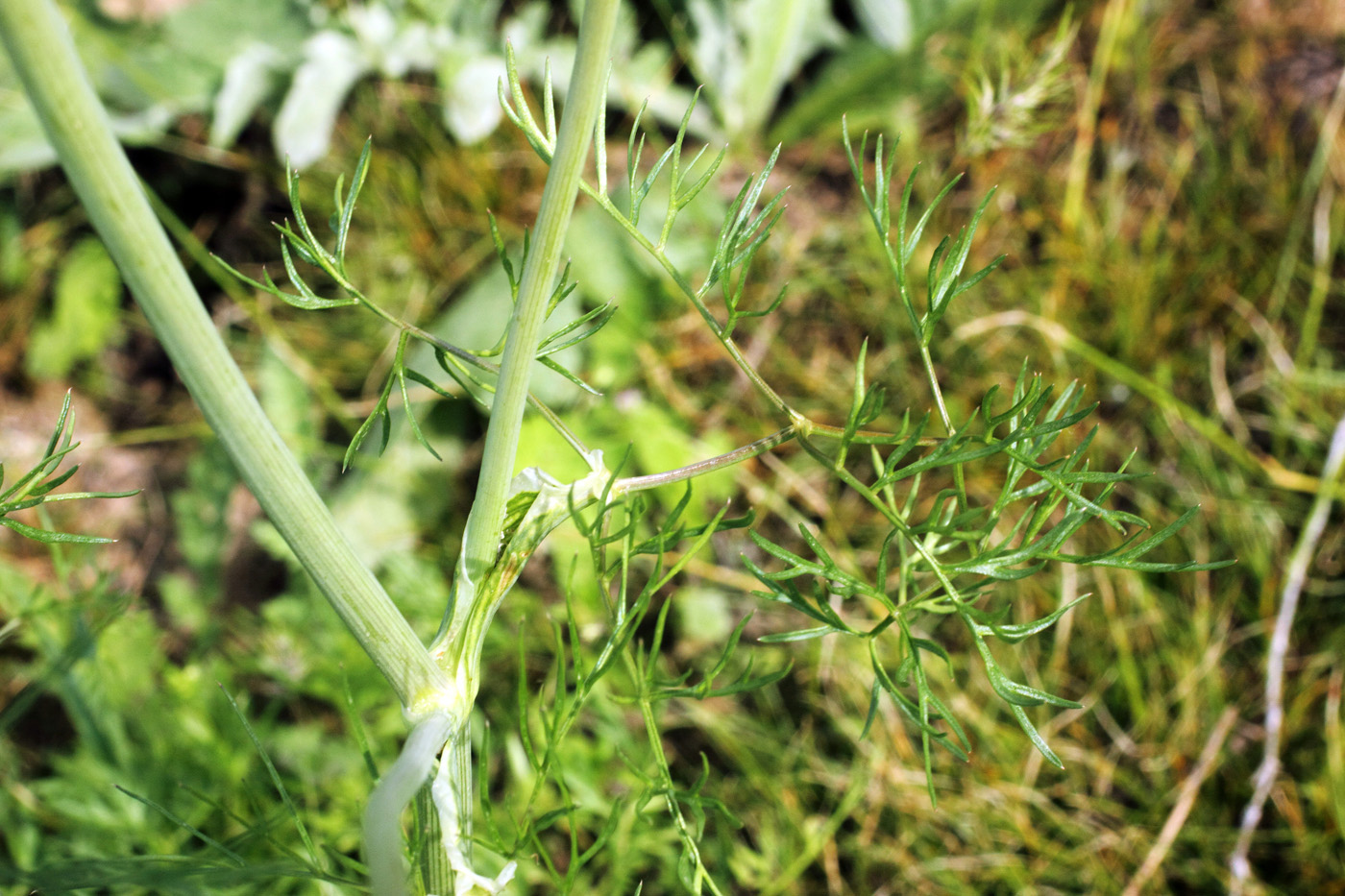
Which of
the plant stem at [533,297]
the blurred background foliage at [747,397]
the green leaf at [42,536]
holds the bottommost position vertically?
the blurred background foliage at [747,397]

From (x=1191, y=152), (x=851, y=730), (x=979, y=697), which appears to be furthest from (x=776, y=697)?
(x=1191, y=152)

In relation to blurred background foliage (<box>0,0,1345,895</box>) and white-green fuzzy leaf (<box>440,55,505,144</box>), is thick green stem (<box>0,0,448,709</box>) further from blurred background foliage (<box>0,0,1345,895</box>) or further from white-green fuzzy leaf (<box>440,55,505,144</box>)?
white-green fuzzy leaf (<box>440,55,505,144</box>)

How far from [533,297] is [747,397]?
1.38 metres

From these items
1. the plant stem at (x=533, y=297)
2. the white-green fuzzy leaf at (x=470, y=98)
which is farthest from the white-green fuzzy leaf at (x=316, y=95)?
the plant stem at (x=533, y=297)

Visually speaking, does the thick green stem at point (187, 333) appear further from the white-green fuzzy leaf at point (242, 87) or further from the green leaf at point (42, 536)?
the white-green fuzzy leaf at point (242, 87)

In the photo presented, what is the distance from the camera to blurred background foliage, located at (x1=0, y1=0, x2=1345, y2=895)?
144 cm

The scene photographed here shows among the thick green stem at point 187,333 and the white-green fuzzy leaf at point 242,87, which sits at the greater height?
the thick green stem at point 187,333

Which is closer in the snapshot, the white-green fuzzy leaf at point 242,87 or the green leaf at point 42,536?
the green leaf at point 42,536

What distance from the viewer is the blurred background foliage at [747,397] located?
4.73 ft

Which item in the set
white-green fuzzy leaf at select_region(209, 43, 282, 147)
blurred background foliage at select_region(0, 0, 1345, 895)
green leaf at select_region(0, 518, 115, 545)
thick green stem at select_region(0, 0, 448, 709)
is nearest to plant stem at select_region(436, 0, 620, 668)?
thick green stem at select_region(0, 0, 448, 709)

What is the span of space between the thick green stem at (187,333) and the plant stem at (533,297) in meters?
0.06

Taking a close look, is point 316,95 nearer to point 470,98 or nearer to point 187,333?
point 470,98

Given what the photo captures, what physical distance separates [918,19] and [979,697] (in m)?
1.43

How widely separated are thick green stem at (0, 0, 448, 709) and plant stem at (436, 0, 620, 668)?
0.20 feet
